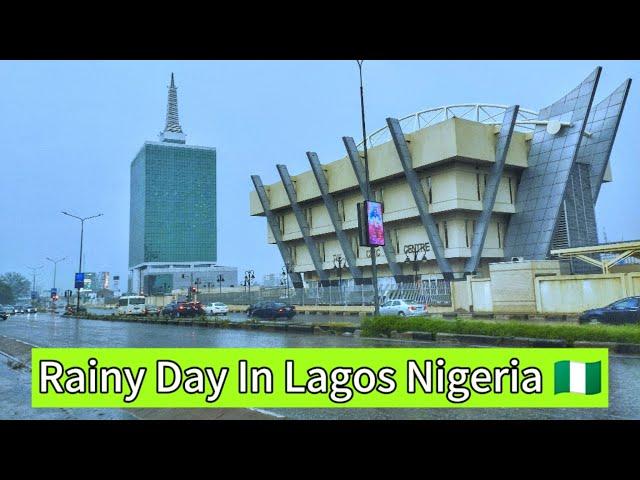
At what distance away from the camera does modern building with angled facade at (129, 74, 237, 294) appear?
125938 millimetres

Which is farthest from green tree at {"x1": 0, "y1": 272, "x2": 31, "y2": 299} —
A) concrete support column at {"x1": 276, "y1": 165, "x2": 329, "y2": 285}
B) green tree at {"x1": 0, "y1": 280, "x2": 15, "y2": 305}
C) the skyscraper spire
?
concrete support column at {"x1": 276, "y1": 165, "x2": 329, "y2": 285}

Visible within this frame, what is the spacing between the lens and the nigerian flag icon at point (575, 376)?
257 inches

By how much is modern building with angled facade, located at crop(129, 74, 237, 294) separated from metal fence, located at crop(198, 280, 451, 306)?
2916 inches

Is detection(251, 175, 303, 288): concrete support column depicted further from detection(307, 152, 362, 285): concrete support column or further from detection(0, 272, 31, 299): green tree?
detection(0, 272, 31, 299): green tree

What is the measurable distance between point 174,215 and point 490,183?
4030 inches

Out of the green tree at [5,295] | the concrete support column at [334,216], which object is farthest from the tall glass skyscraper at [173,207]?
the concrete support column at [334,216]

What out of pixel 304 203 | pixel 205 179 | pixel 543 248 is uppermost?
pixel 205 179

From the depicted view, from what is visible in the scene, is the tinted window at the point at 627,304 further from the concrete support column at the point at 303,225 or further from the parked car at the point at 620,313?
the concrete support column at the point at 303,225

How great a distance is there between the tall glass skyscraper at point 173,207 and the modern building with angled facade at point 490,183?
8501 cm
